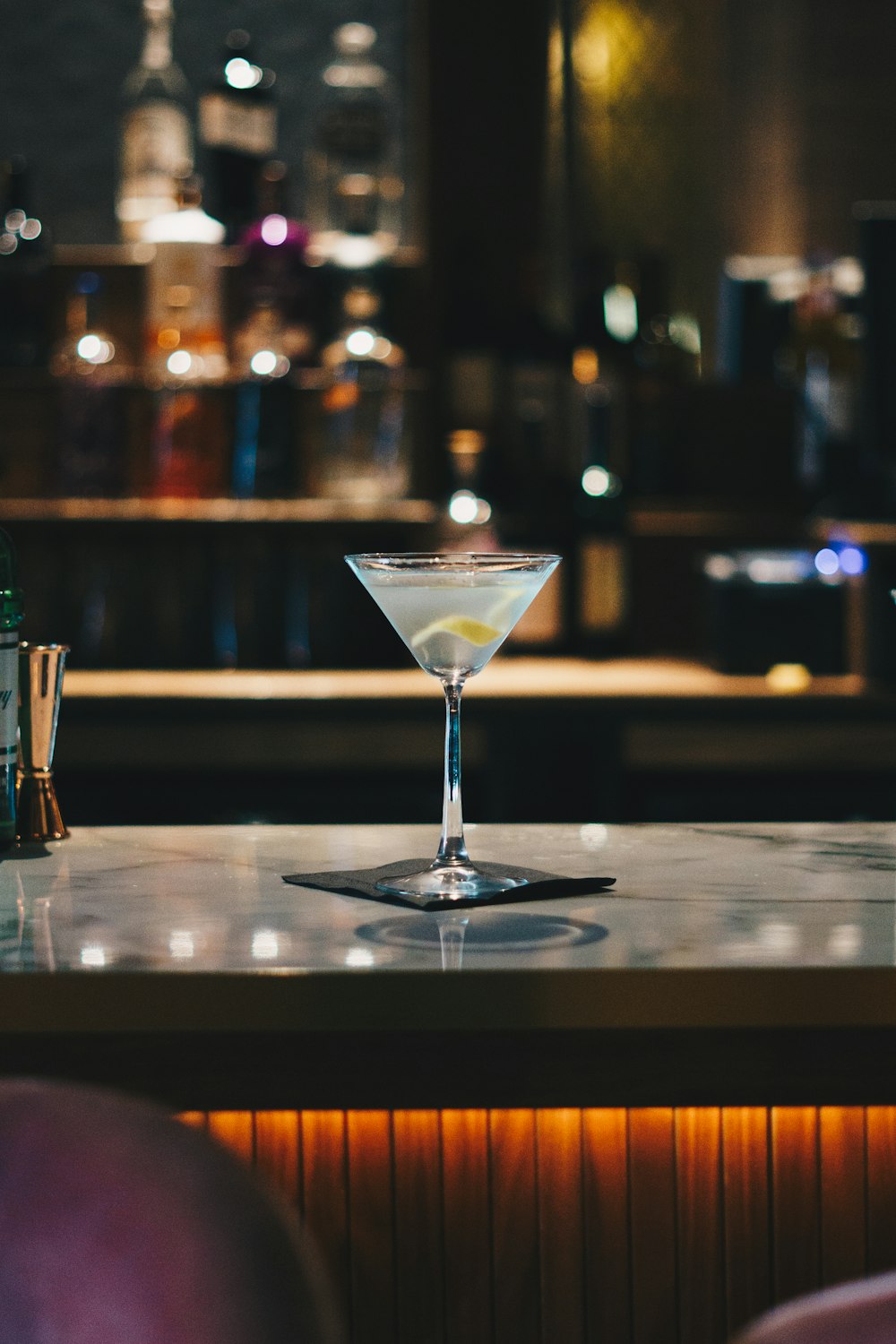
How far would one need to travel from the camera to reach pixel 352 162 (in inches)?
118

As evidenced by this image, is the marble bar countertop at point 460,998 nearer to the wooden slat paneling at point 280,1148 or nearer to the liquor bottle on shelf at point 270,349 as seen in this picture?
the wooden slat paneling at point 280,1148

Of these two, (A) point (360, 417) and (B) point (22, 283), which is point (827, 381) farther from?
(B) point (22, 283)

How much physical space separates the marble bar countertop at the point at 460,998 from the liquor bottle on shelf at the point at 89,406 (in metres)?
1.94

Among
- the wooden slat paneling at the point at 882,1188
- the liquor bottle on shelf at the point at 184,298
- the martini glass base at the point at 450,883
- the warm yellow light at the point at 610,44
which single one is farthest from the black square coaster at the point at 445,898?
the warm yellow light at the point at 610,44

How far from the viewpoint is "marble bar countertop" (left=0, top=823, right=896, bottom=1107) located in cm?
93

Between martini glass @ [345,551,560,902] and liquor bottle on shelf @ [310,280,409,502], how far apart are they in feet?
6.01

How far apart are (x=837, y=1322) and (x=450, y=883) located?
0.63 metres

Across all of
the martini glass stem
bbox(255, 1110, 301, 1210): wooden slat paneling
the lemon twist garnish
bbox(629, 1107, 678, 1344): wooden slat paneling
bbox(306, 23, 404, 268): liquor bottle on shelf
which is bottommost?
bbox(629, 1107, 678, 1344): wooden slat paneling

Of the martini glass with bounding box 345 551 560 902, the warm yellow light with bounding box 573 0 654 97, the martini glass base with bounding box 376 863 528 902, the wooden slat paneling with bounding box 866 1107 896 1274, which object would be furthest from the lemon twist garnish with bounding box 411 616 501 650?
the warm yellow light with bounding box 573 0 654 97

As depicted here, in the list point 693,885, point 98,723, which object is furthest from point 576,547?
point 693,885

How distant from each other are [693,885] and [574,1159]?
0.23 metres

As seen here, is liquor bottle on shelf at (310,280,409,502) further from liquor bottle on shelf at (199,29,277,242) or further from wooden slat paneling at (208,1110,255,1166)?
wooden slat paneling at (208,1110,255,1166)

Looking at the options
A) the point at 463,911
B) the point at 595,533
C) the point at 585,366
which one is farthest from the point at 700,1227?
the point at 585,366

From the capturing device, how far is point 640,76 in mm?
3227
